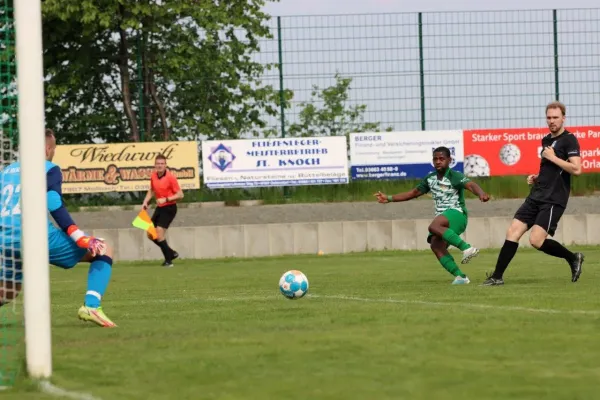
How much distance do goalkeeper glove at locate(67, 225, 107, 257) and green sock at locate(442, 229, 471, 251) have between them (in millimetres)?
6062

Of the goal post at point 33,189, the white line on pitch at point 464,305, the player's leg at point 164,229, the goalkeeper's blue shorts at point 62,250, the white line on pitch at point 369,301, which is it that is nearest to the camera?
the goal post at point 33,189

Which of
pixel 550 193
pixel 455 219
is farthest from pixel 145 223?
pixel 550 193

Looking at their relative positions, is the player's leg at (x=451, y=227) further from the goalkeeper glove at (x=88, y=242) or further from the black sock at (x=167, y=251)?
the black sock at (x=167, y=251)

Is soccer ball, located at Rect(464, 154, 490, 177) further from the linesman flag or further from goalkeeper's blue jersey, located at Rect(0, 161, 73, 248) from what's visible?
goalkeeper's blue jersey, located at Rect(0, 161, 73, 248)

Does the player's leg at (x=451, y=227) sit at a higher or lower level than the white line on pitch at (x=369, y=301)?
higher

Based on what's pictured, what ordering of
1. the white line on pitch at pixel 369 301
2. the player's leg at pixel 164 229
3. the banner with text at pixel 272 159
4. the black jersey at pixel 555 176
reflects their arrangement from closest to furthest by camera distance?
Result: the white line on pitch at pixel 369 301 → the black jersey at pixel 555 176 → the player's leg at pixel 164 229 → the banner with text at pixel 272 159

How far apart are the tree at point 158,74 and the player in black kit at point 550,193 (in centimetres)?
1361

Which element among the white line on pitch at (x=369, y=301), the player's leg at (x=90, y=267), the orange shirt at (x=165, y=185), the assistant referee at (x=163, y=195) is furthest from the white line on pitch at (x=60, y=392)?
the orange shirt at (x=165, y=185)

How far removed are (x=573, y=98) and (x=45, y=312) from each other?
2165cm

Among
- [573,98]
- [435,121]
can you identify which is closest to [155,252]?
[435,121]

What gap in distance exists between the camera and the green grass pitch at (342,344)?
6.46 m

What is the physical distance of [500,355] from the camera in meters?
7.44

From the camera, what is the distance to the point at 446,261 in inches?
587

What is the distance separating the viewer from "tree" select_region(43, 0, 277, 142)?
27875 mm
